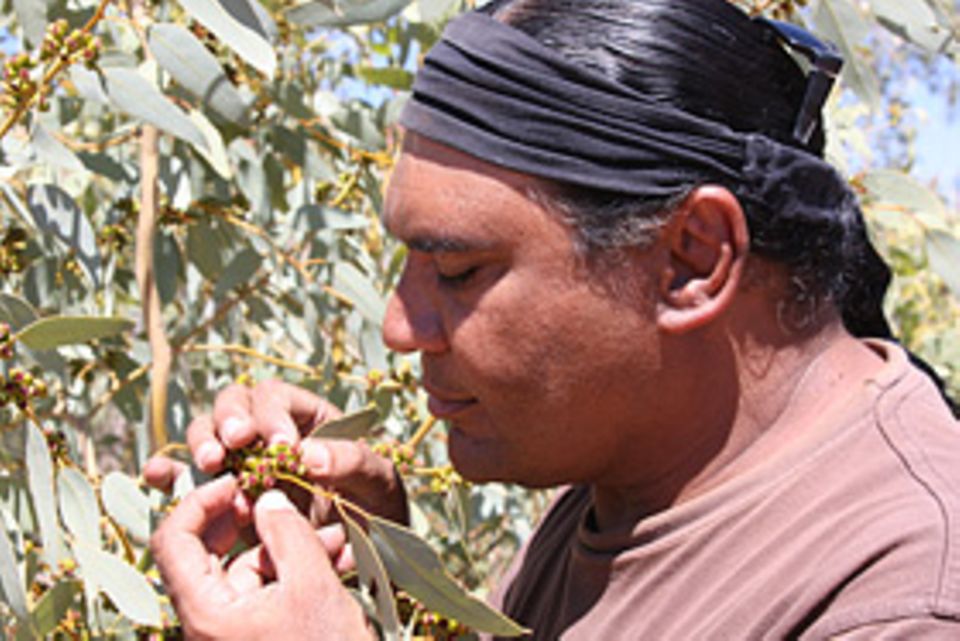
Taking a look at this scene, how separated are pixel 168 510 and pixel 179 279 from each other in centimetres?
91

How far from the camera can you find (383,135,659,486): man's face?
1.54 metres

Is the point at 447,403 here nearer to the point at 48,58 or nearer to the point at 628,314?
the point at 628,314

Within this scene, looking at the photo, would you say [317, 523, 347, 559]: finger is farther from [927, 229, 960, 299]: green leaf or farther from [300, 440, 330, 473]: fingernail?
[927, 229, 960, 299]: green leaf

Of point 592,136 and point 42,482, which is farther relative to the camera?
point 42,482

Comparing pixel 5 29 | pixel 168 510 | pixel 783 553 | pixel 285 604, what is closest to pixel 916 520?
pixel 783 553

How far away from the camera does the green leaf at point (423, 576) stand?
1.59 metres

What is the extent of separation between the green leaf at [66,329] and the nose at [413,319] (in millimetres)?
281

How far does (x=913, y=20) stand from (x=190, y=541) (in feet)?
3.70

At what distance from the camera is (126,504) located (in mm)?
1960

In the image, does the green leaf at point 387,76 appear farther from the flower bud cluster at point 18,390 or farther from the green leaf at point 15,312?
the flower bud cluster at point 18,390

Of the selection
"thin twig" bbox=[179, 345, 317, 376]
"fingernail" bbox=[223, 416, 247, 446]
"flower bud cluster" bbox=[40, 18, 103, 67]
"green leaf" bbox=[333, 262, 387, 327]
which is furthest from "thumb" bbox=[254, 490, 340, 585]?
"green leaf" bbox=[333, 262, 387, 327]

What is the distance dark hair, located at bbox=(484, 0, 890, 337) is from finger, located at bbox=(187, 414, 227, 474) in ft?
1.50

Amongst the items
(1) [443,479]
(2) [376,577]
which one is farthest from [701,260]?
(1) [443,479]

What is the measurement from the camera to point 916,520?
52.0 inches
